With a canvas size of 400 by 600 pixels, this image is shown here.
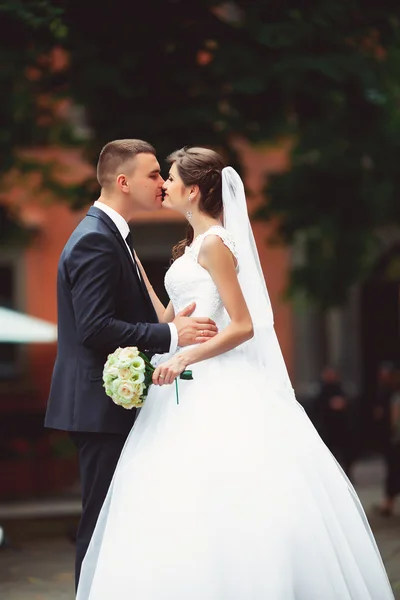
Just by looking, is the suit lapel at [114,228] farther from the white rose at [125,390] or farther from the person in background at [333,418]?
the person in background at [333,418]

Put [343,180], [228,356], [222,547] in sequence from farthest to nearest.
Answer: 1. [343,180]
2. [228,356]
3. [222,547]

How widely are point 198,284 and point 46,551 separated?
449cm

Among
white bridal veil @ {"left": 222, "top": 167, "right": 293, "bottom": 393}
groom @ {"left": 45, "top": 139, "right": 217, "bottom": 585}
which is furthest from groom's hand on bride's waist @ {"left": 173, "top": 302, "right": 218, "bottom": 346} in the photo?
white bridal veil @ {"left": 222, "top": 167, "right": 293, "bottom": 393}

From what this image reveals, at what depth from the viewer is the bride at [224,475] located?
Result: 4.60 metres

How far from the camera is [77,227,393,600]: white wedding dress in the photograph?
4578 mm

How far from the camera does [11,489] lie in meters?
14.5

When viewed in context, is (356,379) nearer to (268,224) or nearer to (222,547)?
(268,224)

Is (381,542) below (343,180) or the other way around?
below

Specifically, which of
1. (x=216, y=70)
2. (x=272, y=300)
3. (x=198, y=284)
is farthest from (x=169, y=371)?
(x=272, y=300)

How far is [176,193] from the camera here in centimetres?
510

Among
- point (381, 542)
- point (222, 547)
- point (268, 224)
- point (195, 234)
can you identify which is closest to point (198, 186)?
point (195, 234)

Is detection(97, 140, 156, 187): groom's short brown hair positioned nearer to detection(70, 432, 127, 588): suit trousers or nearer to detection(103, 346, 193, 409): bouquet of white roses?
detection(103, 346, 193, 409): bouquet of white roses

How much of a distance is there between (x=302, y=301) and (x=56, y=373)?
11.8m

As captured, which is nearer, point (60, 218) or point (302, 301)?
point (302, 301)
